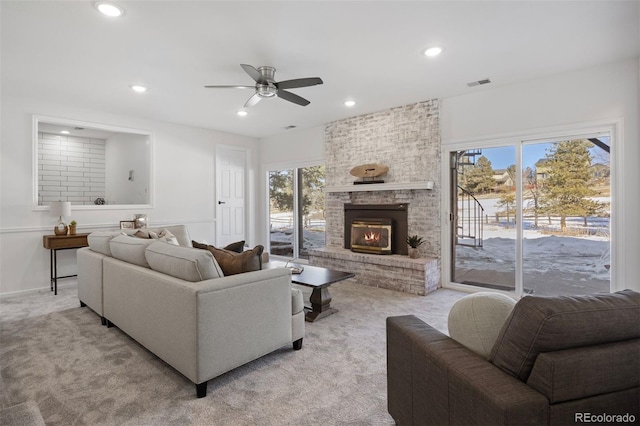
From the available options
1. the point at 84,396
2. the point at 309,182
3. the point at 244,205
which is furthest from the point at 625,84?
the point at 244,205

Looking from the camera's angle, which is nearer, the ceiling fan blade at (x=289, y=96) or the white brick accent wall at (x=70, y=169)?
the ceiling fan blade at (x=289, y=96)

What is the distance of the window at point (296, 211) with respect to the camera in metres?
6.38

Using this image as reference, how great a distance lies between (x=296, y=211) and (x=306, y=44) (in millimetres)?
4086

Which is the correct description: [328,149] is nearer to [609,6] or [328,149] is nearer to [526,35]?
[526,35]

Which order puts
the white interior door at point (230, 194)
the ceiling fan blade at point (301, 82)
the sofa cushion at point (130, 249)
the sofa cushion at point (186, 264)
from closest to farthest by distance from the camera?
the sofa cushion at point (186, 264), the sofa cushion at point (130, 249), the ceiling fan blade at point (301, 82), the white interior door at point (230, 194)

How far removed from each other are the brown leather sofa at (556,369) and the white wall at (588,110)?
304 cm

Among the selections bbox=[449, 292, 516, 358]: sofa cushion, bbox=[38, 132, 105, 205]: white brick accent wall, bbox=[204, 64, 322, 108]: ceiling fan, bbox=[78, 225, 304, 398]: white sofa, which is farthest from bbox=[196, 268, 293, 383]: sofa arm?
bbox=[38, 132, 105, 205]: white brick accent wall

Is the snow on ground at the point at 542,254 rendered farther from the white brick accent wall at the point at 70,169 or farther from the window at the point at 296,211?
the white brick accent wall at the point at 70,169

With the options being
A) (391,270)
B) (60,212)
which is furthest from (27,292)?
(391,270)

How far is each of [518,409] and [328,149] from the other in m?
5.27

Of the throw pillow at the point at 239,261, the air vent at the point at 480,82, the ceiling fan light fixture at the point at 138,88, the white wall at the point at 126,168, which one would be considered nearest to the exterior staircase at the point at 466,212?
the air vent at the point at 480,82

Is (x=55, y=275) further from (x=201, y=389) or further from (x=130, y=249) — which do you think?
(x=201, y=389)

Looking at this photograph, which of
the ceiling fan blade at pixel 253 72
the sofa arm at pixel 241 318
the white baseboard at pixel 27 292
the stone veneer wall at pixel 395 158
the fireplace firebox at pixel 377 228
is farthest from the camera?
the fireplace firebox at pixel 377 228

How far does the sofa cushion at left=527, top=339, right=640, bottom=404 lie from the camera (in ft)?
3.06
